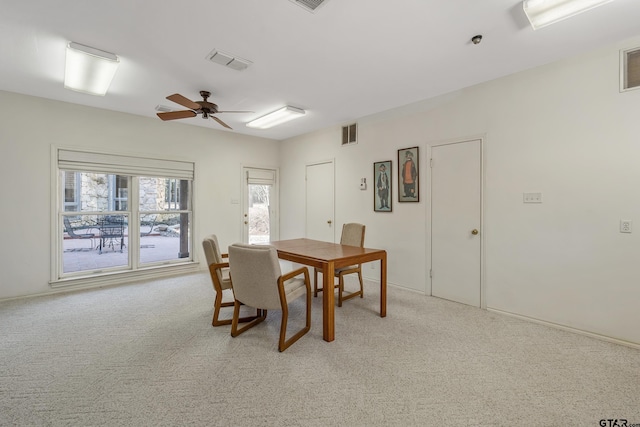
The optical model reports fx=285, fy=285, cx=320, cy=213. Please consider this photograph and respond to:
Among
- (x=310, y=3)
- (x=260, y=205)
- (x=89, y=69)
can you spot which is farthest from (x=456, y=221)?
(x=89, y=69)

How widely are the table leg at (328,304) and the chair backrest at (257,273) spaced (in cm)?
43

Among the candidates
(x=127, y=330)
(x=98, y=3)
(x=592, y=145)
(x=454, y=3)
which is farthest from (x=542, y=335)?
(x=98, y=3)

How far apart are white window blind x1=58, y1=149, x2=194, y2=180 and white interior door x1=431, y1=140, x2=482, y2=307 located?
13.6 ft

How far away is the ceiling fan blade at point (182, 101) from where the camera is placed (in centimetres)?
273

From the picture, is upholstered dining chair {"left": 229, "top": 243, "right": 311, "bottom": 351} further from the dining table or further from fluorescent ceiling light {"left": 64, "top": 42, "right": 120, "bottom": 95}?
fluorescent ceiling light {"left": 64, "top": 42, "right": 120, "bottom": 95}

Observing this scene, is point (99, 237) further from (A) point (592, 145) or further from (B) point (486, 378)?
(A) point (592, 145)

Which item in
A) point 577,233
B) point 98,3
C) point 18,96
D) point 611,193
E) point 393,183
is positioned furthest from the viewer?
point 393,183

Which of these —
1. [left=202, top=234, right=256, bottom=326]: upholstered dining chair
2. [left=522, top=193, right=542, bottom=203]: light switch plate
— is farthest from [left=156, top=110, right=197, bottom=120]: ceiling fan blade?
[left=522, top=193, right=542, bottom=203]: light switch plate

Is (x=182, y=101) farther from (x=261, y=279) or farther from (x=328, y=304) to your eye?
(x=328, y=304)

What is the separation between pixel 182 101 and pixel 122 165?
7.57ft

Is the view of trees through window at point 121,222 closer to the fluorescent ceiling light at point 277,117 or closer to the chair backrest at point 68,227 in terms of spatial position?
the chair backrest at point 68,227

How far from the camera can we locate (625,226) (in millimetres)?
2510

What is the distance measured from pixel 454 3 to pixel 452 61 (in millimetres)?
879

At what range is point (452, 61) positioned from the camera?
113 inches
